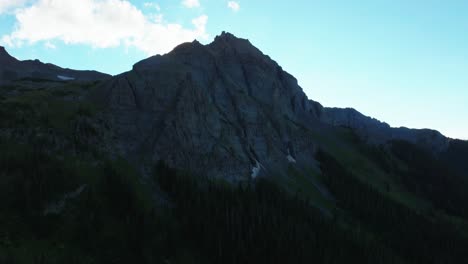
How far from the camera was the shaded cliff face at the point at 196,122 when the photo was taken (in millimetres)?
91250

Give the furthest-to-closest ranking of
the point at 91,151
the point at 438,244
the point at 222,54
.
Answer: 1. the point at 222,54
2. the point at 438,244
3. the point at 91,151

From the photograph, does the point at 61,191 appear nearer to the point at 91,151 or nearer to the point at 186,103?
the point at 91,151

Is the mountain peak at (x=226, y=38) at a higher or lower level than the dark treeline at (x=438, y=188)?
higher

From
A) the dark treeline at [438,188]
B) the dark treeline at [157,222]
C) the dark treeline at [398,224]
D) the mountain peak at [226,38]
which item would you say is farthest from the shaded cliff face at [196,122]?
the dark treeline at [438,188]

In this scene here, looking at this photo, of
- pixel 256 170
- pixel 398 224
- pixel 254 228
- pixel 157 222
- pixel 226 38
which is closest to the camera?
pixel 157 222

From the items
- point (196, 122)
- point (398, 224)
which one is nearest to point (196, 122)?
point (196, 122)

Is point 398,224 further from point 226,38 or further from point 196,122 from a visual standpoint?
point 226,38

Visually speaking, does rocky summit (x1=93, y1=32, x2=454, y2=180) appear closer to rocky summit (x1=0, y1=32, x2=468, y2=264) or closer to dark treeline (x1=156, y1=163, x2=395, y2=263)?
rocky summit (x1=0, y1=32, x2=468, y2=264)

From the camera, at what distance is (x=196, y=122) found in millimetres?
101750

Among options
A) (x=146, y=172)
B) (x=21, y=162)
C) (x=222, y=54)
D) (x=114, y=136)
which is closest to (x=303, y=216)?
(x=146, y=172)

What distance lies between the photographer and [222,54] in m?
172

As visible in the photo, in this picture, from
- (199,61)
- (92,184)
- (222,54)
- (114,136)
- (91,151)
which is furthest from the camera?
(222,54)

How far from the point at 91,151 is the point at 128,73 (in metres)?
36.6

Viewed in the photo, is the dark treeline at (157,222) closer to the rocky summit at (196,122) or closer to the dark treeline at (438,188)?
the rocky summit at (196,122)
